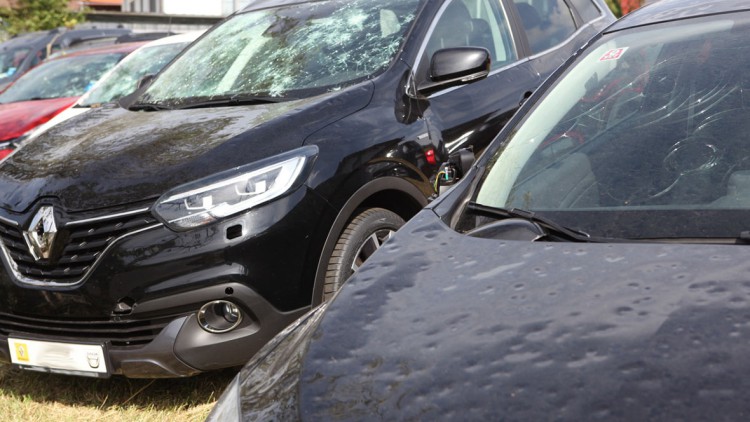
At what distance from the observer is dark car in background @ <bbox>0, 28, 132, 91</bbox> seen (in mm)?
13758

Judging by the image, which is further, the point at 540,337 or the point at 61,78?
the point at 61,78

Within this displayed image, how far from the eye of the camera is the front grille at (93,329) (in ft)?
12.5

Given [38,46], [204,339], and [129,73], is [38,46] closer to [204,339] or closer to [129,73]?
[129,73]

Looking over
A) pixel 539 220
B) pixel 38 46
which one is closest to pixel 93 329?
pixel 539 220

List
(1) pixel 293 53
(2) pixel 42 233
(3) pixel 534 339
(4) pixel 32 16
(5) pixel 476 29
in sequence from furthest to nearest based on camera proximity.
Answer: (4) pixel 32 16, (5) pixel 476 29, (1) pixel 293 53, (2) pixel 42 233, (3) pixel 534 339

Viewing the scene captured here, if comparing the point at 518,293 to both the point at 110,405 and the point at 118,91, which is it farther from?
the point at 118,91

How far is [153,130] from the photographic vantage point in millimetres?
4434

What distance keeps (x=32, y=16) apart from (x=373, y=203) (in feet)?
67.1

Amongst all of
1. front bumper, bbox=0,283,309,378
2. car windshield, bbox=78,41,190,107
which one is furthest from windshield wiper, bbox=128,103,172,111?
car windshield, bbox=78,41,190,107

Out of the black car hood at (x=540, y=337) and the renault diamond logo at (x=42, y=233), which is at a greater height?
the black car hood at (x=540, y=337)

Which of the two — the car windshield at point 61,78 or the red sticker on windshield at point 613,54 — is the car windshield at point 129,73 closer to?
the car windshield at point 61,78

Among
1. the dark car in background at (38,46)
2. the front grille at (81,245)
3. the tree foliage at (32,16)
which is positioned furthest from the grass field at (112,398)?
the tree foliage at (32,16)

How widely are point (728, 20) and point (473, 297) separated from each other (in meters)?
1.53

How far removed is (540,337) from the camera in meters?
1.87
